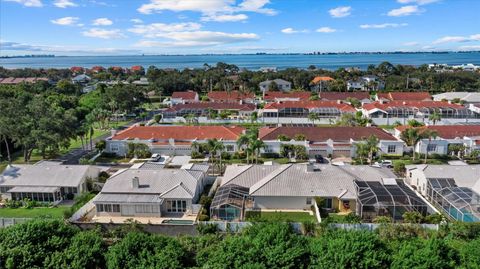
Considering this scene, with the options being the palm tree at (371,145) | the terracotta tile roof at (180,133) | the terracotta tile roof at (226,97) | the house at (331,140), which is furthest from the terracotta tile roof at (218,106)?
the palm tree at (371,145)

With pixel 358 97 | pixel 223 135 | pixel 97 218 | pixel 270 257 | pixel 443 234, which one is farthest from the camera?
pixel 358 97

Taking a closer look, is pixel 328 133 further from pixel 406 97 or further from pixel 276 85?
pixel 276 85

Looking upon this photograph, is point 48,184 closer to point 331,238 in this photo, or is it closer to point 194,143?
point 194,143

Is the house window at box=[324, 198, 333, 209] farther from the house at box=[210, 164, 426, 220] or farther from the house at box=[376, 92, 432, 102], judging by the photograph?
the house at box=[376, 92, 432, 102]

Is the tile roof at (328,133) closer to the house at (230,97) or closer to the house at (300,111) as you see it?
the house at (300,111)

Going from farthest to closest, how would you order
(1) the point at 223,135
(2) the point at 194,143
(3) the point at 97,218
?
(1) the point at 223,135 < (2) the point at 194,143 < (3) the point at 97,218

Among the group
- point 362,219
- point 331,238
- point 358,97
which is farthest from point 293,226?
point 358,97

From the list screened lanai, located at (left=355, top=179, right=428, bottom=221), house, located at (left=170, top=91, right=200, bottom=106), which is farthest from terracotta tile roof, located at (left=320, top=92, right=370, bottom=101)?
screened lanai, located at (left=355, top=179, right=428, bottom=221)
